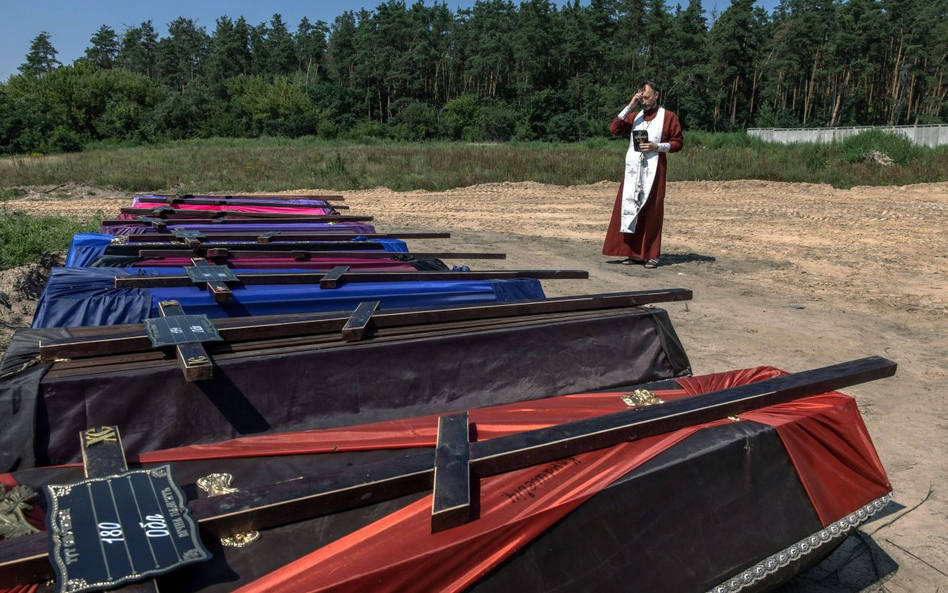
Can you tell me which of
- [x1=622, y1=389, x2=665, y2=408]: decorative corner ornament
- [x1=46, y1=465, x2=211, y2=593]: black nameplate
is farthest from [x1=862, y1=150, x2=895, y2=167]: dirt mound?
[x1=46, y1=465, x2=211, y2=593]: black nameplate

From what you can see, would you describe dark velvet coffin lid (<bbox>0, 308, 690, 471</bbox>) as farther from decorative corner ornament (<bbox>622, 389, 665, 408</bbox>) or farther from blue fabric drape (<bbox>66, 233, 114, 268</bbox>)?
blue fabric drape (<bbox>66, 233, 114, 268</bbox>)

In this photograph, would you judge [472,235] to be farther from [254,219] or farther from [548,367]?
[548,367]

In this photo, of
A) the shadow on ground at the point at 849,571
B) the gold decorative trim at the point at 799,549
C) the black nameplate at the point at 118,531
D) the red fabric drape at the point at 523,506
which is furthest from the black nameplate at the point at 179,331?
the shadow on ground at the point at 849,571

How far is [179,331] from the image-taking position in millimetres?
2805

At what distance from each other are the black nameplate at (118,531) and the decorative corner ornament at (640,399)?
1.69 metres

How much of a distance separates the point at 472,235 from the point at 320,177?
9.43 meters

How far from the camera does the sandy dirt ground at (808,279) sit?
10.1 ft

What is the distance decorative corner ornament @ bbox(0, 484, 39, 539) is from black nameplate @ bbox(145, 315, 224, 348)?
2.72 feet

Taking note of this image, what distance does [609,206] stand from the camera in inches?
568

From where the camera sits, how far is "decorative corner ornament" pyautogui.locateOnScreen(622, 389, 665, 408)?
9.06ft

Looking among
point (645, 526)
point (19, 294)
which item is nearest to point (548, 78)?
point (19, 294)

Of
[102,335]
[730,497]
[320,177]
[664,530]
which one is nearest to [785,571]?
[730,497]

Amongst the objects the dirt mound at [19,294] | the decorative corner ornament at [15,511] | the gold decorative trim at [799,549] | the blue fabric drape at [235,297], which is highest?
the blue fabric drape at [235,297]

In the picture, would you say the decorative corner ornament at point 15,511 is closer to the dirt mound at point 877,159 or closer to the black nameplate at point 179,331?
the black nameplate at point 179,331
